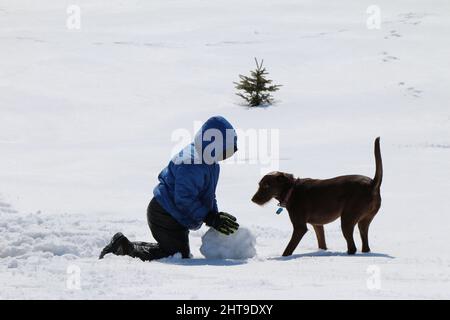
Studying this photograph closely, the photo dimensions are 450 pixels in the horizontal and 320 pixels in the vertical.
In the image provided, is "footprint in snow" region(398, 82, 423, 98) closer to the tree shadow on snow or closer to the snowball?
the tree shadow on snow

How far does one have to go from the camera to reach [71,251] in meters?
6.57

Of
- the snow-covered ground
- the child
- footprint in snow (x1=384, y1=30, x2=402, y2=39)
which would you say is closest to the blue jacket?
the child

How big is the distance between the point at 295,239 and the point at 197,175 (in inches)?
44.2

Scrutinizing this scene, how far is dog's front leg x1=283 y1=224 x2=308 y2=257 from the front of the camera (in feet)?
22.9

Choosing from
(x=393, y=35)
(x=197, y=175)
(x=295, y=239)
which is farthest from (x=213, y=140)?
(x=393, y=35)

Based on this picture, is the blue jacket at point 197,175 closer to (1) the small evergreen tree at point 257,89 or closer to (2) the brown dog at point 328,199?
(2) the brown dog at point 328,199

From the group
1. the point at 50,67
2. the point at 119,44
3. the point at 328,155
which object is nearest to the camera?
the point at 328,155

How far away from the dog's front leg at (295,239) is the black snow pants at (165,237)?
2.92 feet

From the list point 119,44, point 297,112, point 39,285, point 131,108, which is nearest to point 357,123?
point 297,112

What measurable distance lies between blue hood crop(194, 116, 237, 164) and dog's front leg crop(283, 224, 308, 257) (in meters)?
1.00

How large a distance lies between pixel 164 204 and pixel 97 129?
511 inches
